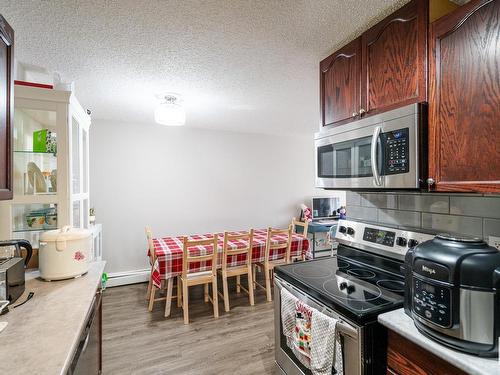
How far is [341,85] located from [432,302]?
1294 mm

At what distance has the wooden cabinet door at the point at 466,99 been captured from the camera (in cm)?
97

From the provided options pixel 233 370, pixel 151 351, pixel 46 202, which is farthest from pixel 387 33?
pixel 151 351

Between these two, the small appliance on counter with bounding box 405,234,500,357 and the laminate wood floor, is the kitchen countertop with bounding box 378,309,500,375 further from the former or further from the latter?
the laminate wood floor

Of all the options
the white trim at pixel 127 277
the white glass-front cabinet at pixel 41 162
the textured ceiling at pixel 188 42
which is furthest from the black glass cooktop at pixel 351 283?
the white trim at pixel 127 277

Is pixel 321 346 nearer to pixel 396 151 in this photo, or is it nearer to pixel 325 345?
pixel 325 345

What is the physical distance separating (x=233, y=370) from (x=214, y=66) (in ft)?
7.53

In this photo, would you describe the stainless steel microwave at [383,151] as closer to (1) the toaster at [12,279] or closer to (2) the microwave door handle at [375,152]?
(2) the microwave door handle at [375,152]

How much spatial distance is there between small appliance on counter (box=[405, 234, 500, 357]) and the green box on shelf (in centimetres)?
220

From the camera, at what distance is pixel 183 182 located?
396cm

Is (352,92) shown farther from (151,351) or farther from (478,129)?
(151,351)

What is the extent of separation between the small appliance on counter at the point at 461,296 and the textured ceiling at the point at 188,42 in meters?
1.21

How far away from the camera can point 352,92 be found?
156 centimetres

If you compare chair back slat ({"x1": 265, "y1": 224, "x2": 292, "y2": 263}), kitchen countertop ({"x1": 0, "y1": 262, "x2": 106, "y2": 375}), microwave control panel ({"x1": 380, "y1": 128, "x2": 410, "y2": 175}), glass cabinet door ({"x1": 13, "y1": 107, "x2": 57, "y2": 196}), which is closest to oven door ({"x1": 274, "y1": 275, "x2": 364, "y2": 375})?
microwave control panel ({"x1": 380, "y1": 128, "x2": 410, "y2": 175})

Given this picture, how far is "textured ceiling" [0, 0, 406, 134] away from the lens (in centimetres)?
129
